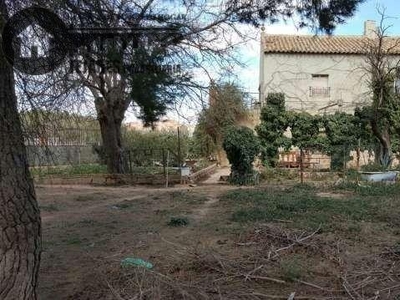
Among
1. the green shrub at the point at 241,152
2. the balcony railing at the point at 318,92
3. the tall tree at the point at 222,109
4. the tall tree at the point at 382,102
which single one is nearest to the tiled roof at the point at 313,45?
the balcony railing at the point at 318,92

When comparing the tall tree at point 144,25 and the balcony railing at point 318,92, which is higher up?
the balcony railing at point 318,92

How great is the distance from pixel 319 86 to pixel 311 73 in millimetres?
808

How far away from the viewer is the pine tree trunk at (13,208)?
4066 millimetres

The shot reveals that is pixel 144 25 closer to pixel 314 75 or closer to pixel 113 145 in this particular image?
pixel 113 145

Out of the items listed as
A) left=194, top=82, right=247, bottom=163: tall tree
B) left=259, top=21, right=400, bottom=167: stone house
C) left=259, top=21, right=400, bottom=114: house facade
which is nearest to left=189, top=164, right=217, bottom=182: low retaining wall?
left=194, top=82, right=247, bottom=163: tall tree

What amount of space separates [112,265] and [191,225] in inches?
120

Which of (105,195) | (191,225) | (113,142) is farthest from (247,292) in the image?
(113,142)

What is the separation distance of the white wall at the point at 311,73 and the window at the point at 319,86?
0.54 ft

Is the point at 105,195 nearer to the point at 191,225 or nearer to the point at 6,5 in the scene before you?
the point at 191,225

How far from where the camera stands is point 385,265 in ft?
20.6

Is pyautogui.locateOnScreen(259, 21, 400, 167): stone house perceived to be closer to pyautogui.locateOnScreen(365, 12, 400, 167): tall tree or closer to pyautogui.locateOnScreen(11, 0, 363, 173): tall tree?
pyautogui.locateOnScreen(365, 12, 400, 167): tall tree

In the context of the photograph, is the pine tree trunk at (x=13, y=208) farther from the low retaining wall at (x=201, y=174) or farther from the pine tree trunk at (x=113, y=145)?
the pine tree trunk at (x=113, y=145)

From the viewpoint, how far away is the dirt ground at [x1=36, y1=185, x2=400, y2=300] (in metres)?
5.41

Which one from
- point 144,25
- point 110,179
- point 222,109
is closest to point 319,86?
point 222,109
